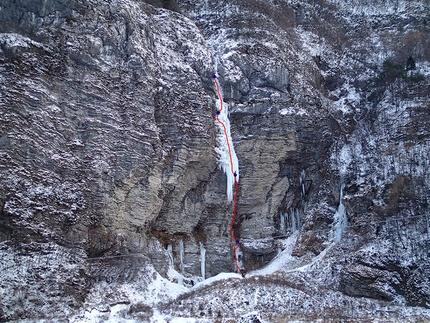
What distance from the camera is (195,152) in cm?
2158

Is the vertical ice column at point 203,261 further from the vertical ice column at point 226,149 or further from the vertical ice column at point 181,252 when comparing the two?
the vertical ice column at point 226,149

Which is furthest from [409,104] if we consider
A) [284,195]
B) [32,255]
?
[32,255]

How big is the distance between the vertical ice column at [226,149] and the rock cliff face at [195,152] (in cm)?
33

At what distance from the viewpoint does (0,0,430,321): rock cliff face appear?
57.2ft

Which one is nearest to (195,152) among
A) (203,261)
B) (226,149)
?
(226,149)

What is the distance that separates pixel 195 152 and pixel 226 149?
6.48 feet

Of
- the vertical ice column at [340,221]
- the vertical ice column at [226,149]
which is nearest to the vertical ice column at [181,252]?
the vertical ice column at [226,149]

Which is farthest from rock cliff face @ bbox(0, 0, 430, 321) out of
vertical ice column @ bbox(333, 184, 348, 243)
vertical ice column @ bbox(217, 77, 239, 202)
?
vertical ice column @ bbox(217, 77, 239, 202)

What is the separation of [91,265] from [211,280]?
16.8 feet

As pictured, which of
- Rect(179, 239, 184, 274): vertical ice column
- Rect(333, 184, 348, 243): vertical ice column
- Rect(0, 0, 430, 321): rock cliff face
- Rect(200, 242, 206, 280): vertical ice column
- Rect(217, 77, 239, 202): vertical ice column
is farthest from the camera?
Rect(217, 77, 239, 202): vertical ice column

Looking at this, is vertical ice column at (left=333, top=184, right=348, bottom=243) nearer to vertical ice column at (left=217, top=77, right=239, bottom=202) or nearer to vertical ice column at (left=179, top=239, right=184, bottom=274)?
vertical ice column at (left=217, top=77, right=239, bottom=202)

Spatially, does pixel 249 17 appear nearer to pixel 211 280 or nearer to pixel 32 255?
pixel 211 280

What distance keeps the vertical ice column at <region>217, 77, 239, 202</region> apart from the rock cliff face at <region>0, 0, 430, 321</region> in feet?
1.10

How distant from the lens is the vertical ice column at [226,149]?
22578 mm
